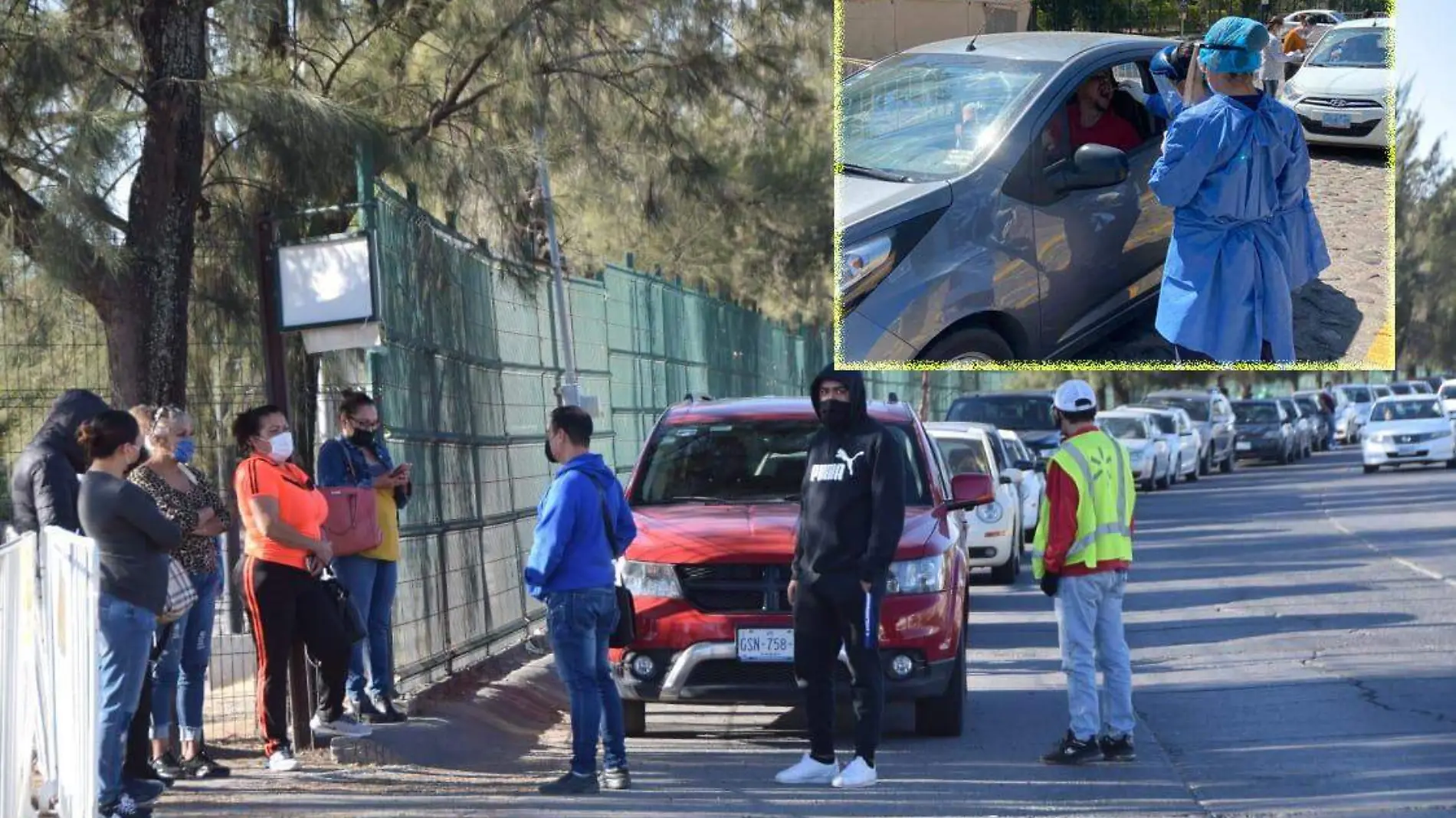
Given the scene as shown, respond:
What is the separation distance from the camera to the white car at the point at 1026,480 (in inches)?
921

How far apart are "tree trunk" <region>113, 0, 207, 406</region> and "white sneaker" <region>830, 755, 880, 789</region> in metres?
5.23

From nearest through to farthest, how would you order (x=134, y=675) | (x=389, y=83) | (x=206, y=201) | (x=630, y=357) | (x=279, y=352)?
(x=134, y=675)
(x=279, y=352)
(x=206, y=201)
(x=389, y=83)
(x=630, y=357)

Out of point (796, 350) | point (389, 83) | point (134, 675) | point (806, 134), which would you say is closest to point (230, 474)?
point (389, 83)

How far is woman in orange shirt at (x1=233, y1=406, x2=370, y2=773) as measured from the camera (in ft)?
31.3

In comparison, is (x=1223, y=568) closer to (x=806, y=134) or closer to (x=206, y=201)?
(x=806, y=134)

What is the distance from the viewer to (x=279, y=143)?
37.9 ft

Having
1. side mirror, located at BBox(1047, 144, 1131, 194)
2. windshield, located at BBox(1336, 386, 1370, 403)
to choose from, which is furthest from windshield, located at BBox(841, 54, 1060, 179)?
windshield, located at BBox(1336, 386, 1370, 403)

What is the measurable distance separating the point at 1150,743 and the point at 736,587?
2246mm

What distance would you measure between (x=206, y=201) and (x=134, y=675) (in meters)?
5.46

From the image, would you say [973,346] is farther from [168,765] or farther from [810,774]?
[168,765]

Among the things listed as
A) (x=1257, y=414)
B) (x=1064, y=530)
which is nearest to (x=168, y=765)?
(x=1064, y=530)

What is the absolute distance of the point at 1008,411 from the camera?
31.3 meters

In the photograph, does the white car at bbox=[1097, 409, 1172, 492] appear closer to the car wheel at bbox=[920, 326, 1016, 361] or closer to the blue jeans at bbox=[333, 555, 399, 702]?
the car wheel at bbox=[920, 326, 1016, 361]

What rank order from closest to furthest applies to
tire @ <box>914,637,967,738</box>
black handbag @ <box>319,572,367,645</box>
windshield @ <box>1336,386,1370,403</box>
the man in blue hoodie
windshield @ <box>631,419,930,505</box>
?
the man in blue hoodie < black handbag @ <box>319,572,367,645</box> < tire @ <box>914,637,967,738</box> < windshield @ <box>631,419,930,505</box> < windshield @ <box>1336,386,1370,403</box>
